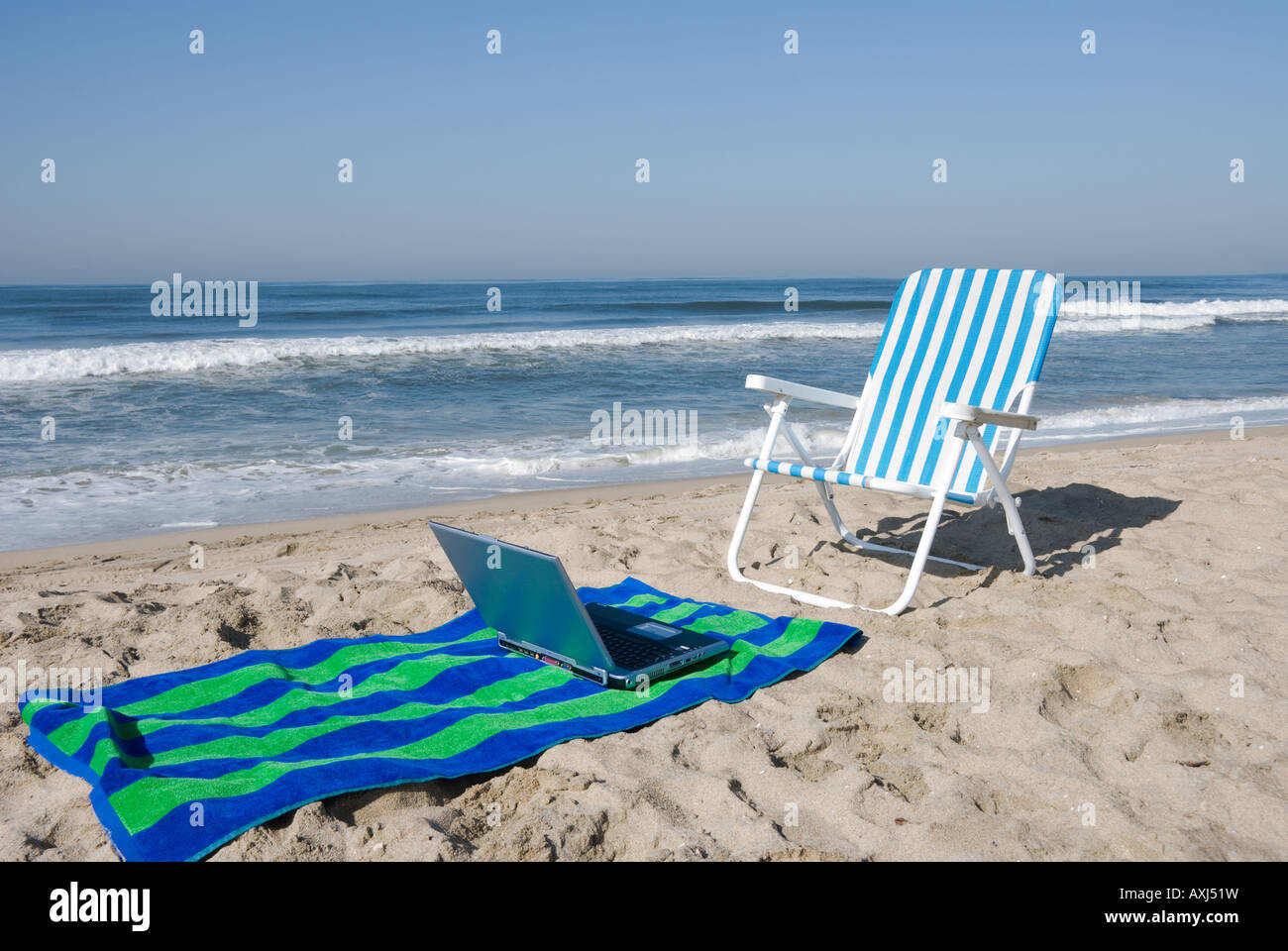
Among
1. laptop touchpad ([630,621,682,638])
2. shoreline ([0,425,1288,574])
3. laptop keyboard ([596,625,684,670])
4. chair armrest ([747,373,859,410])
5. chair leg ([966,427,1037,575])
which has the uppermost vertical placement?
chair armrest ([747,373,859,410])

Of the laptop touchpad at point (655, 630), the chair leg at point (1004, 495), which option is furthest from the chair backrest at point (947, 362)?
the laptop touchpad at point (655, 630)

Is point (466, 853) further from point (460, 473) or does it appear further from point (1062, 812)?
point (460, 473)

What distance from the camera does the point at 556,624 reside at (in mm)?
3123

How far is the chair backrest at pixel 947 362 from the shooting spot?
4.14 meters

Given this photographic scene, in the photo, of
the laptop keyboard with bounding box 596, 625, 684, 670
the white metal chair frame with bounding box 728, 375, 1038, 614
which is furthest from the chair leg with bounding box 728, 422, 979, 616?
the laptop keyboard with bounding box 596, 625, 684, 670

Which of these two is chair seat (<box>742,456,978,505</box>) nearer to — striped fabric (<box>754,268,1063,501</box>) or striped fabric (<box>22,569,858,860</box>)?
striped fabric (<box>754,268,1063,501</box>)

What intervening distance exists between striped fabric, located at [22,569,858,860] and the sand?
71mm

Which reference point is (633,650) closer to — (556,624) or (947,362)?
(556,624)

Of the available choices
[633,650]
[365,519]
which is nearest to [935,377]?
[633,650]

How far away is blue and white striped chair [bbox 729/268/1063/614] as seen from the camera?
158 inches

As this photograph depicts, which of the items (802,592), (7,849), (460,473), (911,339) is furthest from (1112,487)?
(7,849)

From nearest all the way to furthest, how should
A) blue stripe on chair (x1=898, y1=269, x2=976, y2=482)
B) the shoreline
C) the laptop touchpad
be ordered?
the laptop touchpad < blue stripe on chair (x1=898, y1=269, x2=976, y2=482) < the shoreline

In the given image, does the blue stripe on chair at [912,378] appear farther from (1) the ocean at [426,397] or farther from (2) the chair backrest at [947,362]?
(1) the ocean at [426,397]
